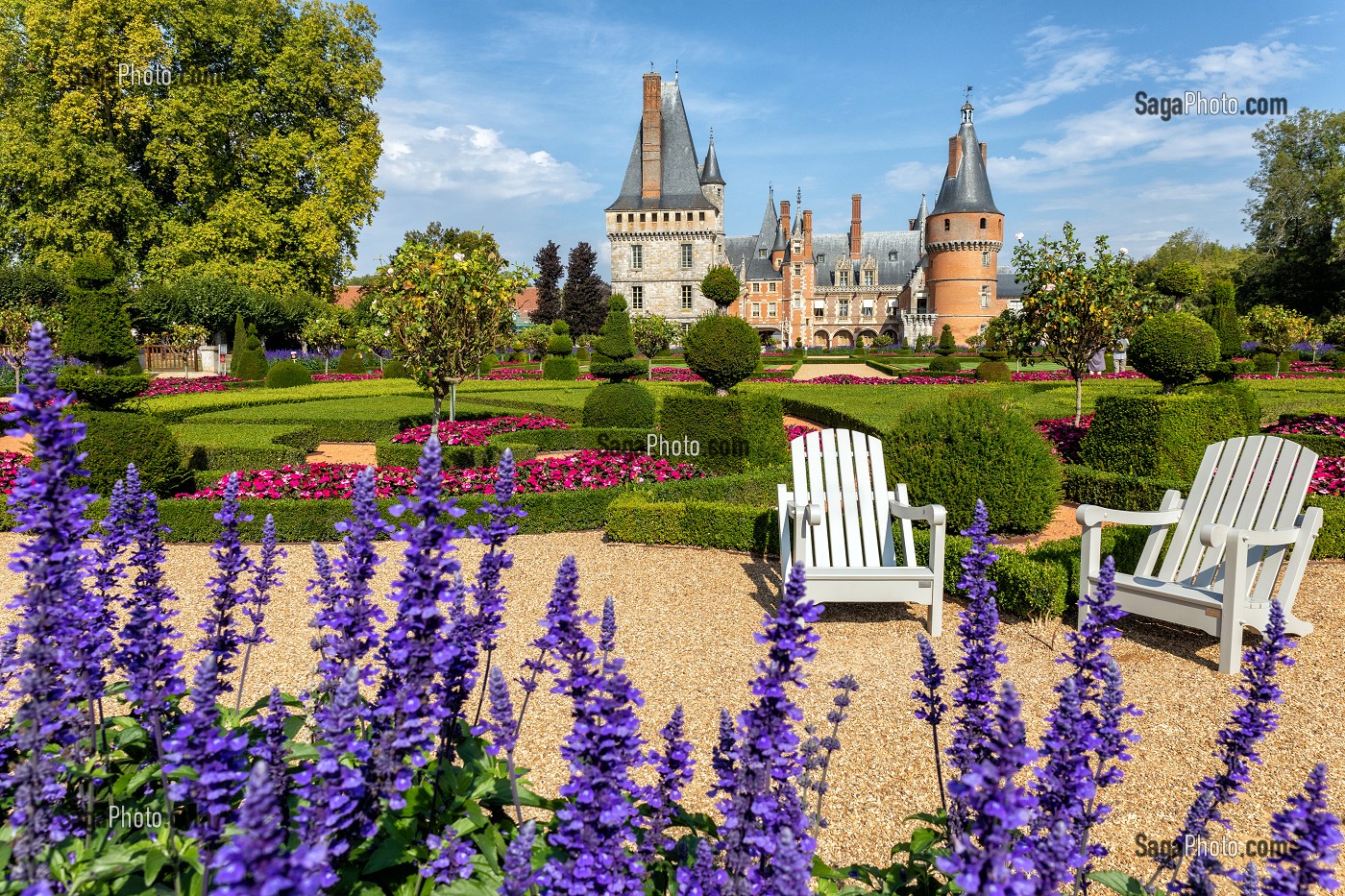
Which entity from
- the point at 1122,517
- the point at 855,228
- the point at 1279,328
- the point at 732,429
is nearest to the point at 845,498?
the point at 1122,517

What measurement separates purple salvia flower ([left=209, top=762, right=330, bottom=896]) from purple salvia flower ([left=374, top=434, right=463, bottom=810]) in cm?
39

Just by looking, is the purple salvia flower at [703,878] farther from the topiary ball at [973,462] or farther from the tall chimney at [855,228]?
the tall chimney at [855,228]

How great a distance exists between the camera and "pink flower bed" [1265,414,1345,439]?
9.62 meters

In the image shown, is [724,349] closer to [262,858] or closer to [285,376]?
[262,858]

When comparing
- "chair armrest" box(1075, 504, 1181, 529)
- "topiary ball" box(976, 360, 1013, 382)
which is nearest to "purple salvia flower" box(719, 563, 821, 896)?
"chair armrest" box(1075, 504, 1181, 529)

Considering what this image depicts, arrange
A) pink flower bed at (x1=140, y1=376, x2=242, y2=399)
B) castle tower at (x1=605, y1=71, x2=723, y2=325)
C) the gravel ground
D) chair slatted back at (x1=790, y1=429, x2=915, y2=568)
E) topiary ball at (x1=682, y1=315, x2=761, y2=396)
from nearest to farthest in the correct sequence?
the gravel ground → chair slatted back at (x1=790, y1=429, x2=915, y2=568) → topiary ball at (x1=682, y1=315, x2=761, y2=396) → pink flower bed at (x1=140, y1=376, x2=242, y2=399) → castle tower at (x1=605, y1=71, x2=723, y2=325)

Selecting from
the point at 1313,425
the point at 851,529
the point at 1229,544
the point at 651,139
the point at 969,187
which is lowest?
the point at 851,529

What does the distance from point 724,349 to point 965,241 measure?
152ft

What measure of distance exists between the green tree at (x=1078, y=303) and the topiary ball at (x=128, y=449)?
12.2 meters

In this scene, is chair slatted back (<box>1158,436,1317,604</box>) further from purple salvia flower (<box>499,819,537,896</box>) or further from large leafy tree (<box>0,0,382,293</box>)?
large leafy tree (<box>0,0,382,293</box>)

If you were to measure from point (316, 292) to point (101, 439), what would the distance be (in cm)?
2812

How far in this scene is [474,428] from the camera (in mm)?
12078

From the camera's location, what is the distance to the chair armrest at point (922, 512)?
4844 mm

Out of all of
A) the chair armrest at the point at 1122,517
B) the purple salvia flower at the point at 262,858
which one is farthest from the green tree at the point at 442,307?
the purple salvia flower at the point at 262,858
